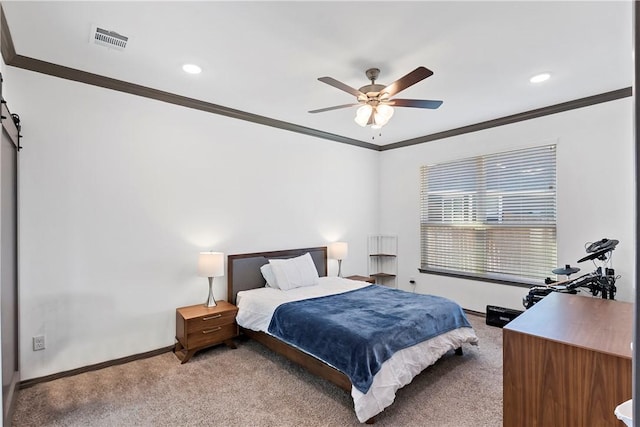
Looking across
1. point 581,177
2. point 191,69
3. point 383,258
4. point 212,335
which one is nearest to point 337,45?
point 191,69

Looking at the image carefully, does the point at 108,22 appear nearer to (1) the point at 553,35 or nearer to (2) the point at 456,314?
(1) the point at 553,35

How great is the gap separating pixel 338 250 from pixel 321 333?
2.35 meters

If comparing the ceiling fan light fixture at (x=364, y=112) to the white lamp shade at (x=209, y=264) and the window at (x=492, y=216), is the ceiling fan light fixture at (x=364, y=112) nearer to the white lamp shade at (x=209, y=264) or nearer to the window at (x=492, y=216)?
the white lamp shade at (x=209, y=264)

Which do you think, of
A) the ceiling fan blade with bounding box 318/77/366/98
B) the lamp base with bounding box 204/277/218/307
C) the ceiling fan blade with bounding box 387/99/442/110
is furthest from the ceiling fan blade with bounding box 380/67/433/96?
the lamp base with bounding box 204/277/218/307

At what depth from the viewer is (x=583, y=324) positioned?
1.72m

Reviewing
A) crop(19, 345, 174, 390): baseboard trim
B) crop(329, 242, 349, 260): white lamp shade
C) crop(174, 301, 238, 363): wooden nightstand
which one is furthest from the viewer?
crop(329, 242, 349, 260): white lamp shade

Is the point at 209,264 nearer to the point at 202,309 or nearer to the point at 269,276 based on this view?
the point at 202,309

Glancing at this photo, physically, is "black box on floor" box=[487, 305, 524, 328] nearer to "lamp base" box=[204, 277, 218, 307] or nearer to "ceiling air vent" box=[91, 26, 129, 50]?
"lamp base" box=[204, 277, 218, 307]

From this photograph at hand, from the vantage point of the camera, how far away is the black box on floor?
404cm

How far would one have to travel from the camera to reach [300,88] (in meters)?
3.33

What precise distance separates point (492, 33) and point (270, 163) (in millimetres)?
2911

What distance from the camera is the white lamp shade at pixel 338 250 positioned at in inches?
194

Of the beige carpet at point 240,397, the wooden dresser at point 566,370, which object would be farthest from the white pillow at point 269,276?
the wooden dresser at point 566,370

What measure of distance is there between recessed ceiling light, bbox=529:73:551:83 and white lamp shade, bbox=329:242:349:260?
3.10 meters
